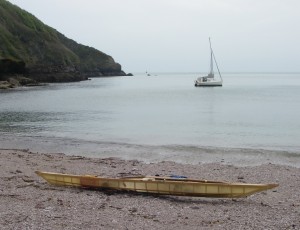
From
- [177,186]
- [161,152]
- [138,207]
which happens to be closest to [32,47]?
[161,152]

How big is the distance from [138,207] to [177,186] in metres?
1.61

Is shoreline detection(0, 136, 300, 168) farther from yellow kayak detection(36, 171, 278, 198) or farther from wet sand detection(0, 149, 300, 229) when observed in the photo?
yellow kayak detection(36, 171, 278, 198)

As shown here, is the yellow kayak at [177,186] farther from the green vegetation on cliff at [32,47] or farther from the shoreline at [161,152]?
the green vegetation on cliff at [32,47]

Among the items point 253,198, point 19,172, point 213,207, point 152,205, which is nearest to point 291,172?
point 253,198

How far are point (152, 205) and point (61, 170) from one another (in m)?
6.81

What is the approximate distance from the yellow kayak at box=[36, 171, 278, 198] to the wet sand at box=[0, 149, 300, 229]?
0.73ft

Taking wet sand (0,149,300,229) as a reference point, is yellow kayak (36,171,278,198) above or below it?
above

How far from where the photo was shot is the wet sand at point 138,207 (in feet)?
32.4

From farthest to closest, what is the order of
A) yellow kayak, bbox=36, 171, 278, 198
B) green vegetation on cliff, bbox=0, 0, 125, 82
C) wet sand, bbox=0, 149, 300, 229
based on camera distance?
green vegetation on cliff, bbox=0, 0, 125, 82 < yellow kayak, bbox=36, 171, 278, 198 < wet sand, bbox=0, 149, 300, 229

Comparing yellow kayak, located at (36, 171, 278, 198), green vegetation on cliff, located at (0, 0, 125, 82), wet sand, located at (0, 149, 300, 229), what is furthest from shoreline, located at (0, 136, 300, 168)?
green vegetation on cliff, located at (0, 0, 125, 82)

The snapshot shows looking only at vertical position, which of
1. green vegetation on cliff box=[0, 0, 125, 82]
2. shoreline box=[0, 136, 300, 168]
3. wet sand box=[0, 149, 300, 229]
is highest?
green vegetation on cliff box=[0, 0, 125, 82]

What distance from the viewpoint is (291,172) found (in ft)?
56.4

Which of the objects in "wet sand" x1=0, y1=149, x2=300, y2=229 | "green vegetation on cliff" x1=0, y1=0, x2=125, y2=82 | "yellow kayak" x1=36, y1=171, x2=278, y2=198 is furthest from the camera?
"green vegetation on cliff" x1=0, y1=0, x2=125, y2=82

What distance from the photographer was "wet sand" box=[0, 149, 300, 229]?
32.4 feet
